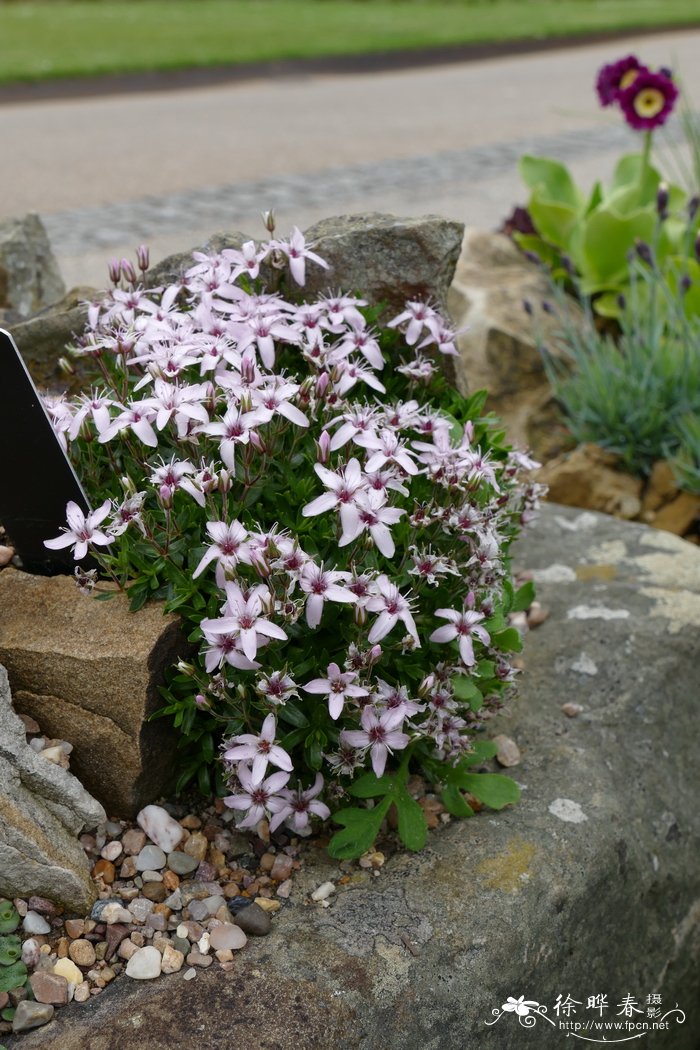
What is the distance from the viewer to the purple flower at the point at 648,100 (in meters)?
5.36

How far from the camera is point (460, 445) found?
9.28 ft

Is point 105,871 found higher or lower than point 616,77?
lower

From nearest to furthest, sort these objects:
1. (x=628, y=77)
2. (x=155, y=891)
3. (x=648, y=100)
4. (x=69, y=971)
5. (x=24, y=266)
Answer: (x=69, y=971)
(x=155, y=891)
(x=24, y=266)
(x=648, y=100)
(x=628, y=77)


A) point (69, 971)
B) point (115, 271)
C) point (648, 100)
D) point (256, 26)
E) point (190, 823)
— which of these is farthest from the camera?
point (256, 26)

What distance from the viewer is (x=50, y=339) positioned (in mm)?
3398

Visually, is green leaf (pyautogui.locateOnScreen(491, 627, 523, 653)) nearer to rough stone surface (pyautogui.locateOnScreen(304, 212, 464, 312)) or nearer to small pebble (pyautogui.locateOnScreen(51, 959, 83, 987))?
rough stone surface (pyautogui.locateOnScreen(304, 212, 464, 312))

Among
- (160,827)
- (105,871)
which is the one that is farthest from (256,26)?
(105,871)

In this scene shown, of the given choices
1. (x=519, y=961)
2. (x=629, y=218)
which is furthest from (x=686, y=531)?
(x=519, y=961)

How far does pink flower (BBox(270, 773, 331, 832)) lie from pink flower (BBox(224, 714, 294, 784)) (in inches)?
7.5

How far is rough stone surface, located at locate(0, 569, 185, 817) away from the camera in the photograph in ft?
8.44

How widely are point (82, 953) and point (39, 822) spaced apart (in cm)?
29

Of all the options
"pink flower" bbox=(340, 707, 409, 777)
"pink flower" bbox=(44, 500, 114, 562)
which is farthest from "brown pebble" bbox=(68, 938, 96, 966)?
"pink flower" bbox=(44, 500, 114, 562)

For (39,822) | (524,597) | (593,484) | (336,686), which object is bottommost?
(593,484)

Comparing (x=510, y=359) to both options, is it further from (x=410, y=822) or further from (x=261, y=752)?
(x=261, y=752)
